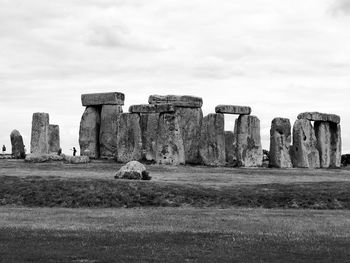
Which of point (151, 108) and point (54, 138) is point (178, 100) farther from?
point (54, 138)

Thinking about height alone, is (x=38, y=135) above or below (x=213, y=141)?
above

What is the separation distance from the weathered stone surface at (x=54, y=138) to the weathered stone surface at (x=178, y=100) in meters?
9.74

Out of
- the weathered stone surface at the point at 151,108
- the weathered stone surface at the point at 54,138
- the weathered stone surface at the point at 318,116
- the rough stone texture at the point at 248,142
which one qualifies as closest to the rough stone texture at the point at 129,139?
the weathered stone surface at the point at 151,108

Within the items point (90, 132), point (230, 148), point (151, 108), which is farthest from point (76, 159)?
point (230, 148)

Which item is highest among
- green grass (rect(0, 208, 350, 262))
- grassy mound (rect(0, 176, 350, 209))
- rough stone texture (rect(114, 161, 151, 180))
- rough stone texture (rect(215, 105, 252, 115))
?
rough stone texture (rect(215, 105, 252, 115))

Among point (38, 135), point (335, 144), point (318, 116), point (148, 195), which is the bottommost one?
point (148, 195)

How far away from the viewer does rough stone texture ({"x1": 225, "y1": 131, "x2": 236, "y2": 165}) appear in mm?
58781

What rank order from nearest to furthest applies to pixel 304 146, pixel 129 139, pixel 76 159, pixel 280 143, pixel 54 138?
pixel 76 159
pixel 129 139
pixel 280 143
pixel 304 146
pixel 54 138

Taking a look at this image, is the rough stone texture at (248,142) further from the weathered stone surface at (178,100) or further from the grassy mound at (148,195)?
the grassy mound at (148,195)

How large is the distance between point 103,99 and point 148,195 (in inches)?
998

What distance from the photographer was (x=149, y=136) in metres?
57.7

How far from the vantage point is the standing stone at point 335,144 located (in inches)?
2422

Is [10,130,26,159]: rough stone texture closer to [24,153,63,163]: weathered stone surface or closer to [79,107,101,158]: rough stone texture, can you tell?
[79,107,101,158]: rough stone texture

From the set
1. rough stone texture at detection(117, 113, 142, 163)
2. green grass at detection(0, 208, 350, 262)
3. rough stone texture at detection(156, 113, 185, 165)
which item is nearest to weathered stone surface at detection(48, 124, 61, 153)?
rough stone texture at detection(117, 113, 142, 163)
